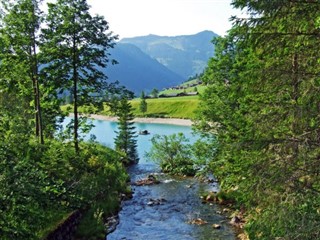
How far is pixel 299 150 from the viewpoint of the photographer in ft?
36.4

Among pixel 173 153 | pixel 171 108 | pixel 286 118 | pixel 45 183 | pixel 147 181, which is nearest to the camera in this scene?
pixel 45 183

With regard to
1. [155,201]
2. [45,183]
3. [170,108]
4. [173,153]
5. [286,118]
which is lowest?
[170,108]

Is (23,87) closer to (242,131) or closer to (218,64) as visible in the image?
(218,64)

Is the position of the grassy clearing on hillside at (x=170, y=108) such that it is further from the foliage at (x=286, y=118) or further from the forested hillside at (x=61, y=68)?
the foliage at (x=286, y=118)

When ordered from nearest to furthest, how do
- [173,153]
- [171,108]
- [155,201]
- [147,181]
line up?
[155,201] → [147,181] → [173,153] → [171,108]

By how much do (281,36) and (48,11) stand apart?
60.7 ft

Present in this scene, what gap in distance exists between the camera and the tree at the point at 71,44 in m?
25.3

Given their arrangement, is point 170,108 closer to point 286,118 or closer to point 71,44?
point 71,44

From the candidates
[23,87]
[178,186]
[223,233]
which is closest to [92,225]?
[223,233]

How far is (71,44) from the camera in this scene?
1021 inches

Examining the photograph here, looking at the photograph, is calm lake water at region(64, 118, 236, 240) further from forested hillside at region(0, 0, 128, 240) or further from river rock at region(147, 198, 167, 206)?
forested hillside at region(0, 0, 128, 240)

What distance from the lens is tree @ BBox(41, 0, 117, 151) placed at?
2533cm

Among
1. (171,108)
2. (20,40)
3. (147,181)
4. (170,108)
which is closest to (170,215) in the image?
(147,181)

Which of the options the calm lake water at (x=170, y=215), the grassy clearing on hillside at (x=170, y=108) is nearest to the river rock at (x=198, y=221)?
the calm lake water at (x=170, y=215)
